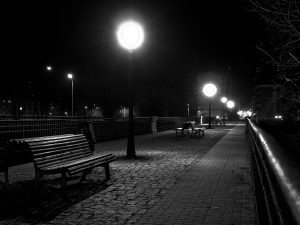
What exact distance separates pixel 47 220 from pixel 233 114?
93153 millimetres

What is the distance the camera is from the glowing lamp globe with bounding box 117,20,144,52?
12.4 metres

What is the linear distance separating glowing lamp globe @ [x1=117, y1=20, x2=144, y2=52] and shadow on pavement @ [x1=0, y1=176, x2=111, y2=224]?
18.0 feet

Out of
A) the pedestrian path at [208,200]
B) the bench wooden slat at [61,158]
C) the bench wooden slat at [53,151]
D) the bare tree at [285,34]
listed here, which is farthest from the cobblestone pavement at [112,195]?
the bare tree at [285,34]

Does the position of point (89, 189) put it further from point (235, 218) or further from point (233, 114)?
point (233, 114)

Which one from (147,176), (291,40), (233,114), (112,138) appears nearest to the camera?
(147,176)

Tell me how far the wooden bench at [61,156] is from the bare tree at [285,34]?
5.44m

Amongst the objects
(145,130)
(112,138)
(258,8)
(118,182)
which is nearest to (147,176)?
(118,182)

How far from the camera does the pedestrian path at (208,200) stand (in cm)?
529

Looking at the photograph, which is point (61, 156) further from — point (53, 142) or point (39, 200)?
point (39, 200)

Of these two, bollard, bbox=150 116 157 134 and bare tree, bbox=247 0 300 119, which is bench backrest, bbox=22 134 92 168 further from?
bollard, bbox=150 116 157 134

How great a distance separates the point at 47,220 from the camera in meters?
5.32

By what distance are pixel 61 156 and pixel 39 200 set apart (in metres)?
1.16

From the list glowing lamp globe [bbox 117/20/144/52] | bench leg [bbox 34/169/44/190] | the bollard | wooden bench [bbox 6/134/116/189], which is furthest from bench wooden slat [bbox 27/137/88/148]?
the bollard

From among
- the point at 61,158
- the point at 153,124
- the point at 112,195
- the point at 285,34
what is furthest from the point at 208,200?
the point at 153,124
